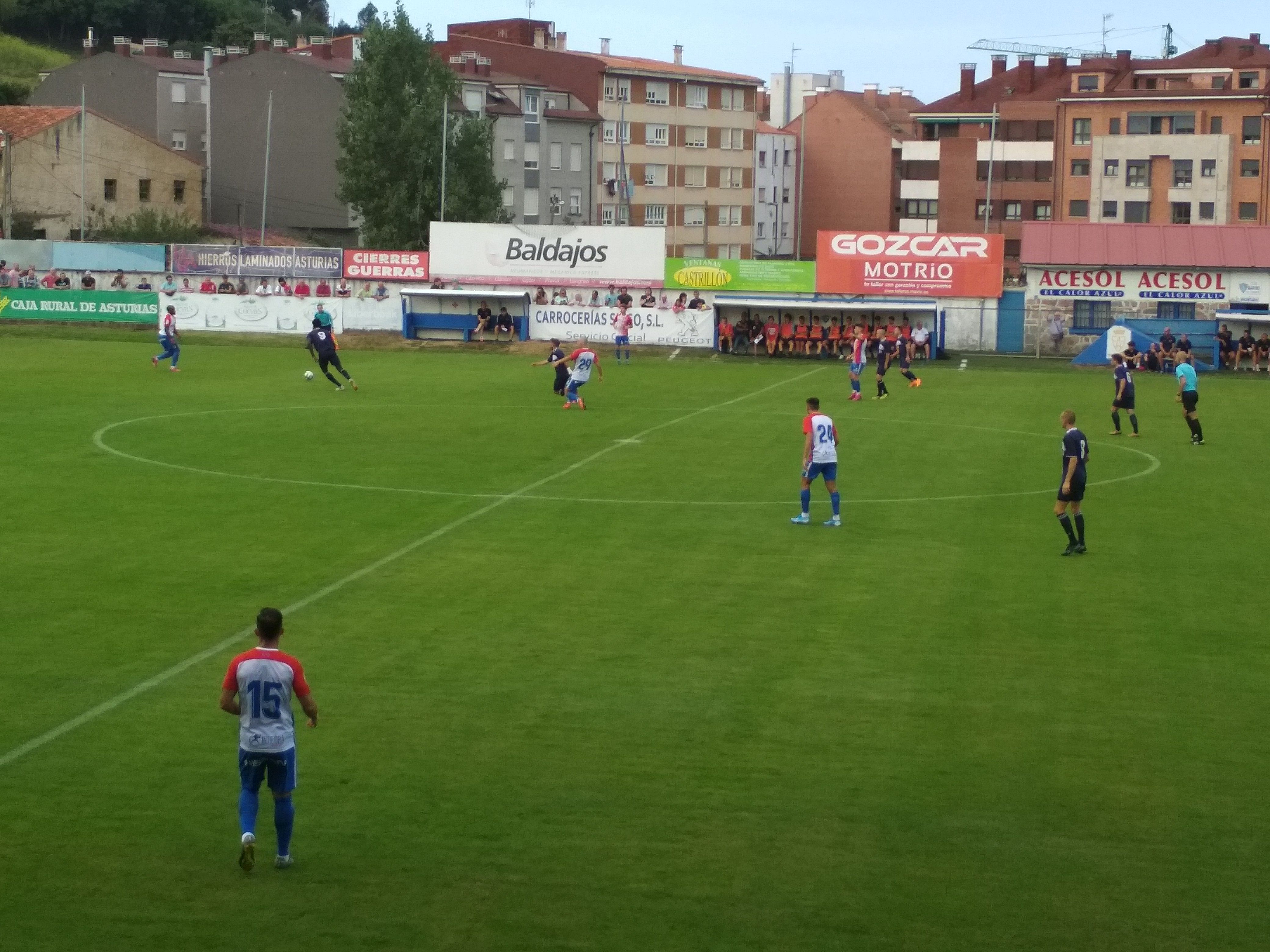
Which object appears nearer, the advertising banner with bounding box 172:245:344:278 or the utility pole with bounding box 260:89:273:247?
the advertising banner with bounding box 172:245:344:278

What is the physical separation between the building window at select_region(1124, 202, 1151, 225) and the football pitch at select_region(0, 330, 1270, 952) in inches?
3261

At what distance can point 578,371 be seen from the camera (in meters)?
39.6

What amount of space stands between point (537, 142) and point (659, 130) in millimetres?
13923

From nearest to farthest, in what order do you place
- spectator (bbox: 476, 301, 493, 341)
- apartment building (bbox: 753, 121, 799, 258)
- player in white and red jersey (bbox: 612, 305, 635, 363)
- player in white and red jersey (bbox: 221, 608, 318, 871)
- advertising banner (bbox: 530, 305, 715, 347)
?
player in white and red jersey (bbox: 221, 608, 318, 871) → player in white and red jersey (bbox: 612, 305, 635, 363) → advertising banner (bbox: 530, 305, 715, 347) → spectator (bbox: 476, 301, 493, 341) → apartment building (bbox: 753, 121, 799, 258)

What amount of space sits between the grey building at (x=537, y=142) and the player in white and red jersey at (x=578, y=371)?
66773mm

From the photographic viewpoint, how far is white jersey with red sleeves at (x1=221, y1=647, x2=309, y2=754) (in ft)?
34.7

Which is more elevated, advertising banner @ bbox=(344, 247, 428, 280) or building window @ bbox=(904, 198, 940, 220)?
building window @ bbox=(904, 198, 940, 220)

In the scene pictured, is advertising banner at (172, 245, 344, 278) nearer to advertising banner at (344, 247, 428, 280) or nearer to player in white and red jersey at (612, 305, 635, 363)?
advertising banner at (344, 247, 428, 280)

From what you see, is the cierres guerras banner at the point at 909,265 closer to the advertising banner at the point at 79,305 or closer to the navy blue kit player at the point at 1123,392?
the navy blue kit player at the point at 1123,392

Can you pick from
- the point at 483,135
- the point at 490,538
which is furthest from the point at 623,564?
the point at 483,135

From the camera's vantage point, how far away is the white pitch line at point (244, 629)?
13.5m

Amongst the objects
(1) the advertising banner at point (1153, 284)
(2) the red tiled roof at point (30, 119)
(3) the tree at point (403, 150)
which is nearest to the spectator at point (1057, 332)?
(1) the advertising banner at point (1153, 284)

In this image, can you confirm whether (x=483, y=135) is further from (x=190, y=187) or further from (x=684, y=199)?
(x=684, y=199)

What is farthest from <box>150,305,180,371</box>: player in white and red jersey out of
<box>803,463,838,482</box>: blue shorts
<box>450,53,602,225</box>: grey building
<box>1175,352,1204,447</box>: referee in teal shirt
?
<box>450,53,602,225</box>: grey building
